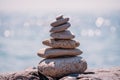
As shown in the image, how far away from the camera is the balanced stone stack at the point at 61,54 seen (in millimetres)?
22358

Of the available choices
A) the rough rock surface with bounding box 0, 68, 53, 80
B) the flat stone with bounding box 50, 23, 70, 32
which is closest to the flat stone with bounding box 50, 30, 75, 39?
the flat stone with bounding box 50, 23, 70, 32

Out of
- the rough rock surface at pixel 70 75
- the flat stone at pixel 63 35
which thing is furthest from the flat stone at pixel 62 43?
the rough rock surface at pixel 70 75

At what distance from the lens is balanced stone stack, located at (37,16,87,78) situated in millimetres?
22358

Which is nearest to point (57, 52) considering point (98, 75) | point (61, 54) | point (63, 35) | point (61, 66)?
point (61, 54)

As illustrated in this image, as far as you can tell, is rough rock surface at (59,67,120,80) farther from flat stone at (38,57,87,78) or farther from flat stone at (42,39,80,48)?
flat stone at (42,39,80,48)

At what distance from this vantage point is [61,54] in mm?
22734

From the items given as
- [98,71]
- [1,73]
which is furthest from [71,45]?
[1,73]

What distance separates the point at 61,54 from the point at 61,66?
763mm

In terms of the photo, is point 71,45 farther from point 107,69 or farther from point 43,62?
point 107,69

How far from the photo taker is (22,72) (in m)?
23.6

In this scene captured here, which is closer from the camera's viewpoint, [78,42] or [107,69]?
[78,42]

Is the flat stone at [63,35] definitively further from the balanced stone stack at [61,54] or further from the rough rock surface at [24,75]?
the rough rock surface at [24,75]

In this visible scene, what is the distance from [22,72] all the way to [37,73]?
2.70ft

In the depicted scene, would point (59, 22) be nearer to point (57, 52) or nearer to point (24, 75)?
point (57, 52)
